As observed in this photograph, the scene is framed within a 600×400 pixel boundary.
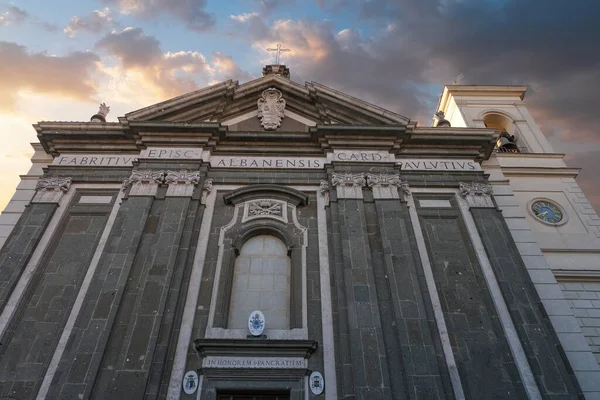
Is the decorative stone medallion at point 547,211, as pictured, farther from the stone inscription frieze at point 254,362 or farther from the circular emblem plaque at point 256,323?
the circular emblem plaque at point 256,323

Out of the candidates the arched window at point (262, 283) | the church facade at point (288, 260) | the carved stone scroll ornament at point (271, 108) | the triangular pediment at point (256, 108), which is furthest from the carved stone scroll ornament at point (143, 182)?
the carved stone scroll ornament at point (271, 108)

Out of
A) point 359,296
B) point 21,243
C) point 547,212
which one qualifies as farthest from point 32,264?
point 547,212

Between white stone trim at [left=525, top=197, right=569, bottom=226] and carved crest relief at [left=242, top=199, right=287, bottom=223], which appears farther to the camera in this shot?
white stone trim at [left=525, top=197, right=569, bottom=226]

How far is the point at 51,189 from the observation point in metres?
15.3

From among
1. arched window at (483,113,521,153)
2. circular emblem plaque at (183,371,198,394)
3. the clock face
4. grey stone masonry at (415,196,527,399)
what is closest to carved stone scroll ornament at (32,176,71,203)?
circular emblem plaque at (183,371,198,394)

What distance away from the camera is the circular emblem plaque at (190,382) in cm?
1101

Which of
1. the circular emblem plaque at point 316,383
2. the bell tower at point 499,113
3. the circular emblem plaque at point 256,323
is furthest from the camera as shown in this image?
the bell tower at point 499,113

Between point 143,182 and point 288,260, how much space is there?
6.02 m

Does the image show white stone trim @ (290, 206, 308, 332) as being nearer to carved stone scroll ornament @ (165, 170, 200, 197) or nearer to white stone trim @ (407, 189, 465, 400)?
carved stone scroll ornament @ (165, 170, 200, 197)

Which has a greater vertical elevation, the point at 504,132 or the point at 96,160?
the point at 504,132

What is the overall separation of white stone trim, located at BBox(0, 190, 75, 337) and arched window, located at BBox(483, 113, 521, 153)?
1948 centimetres

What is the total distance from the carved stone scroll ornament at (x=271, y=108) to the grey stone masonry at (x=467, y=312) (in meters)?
6.86

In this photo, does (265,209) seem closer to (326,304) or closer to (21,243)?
(326,304)

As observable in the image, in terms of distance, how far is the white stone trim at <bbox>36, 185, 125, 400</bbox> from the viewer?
11.1 metres
